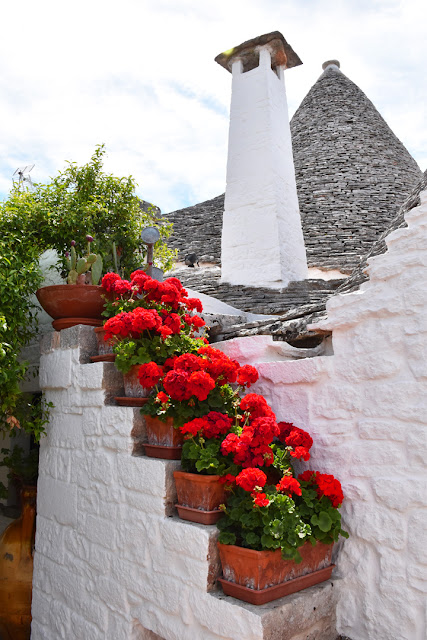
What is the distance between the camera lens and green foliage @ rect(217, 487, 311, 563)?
6.95ft

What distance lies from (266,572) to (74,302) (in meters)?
2.19

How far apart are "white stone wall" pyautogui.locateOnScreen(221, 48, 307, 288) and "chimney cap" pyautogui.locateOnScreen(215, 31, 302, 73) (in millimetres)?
120

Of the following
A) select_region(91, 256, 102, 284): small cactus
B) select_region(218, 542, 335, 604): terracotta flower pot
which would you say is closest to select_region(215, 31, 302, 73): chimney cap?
select_region(91, 256, 102, 284): small cactus

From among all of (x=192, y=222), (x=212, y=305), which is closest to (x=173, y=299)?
(x=212, y=305)

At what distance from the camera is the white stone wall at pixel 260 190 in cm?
729

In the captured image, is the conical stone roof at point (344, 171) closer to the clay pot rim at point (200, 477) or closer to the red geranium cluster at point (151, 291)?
the red geranium cluster at point (151, 291)

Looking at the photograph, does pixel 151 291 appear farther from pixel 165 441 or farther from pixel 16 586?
pixel 16 586

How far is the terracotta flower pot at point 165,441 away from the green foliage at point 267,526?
47 cm

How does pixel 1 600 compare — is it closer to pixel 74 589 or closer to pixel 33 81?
pixel 74 589

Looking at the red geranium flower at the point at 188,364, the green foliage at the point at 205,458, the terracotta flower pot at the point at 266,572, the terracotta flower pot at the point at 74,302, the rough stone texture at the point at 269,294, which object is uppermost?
the rough stone texture at the point at 269,294

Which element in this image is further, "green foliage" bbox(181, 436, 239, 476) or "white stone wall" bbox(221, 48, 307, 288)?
"white stone wall" bbox(221, 48, 307, 288)

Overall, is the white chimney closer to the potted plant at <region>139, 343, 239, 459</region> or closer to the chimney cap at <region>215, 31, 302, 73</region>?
the chimney cap at <region>215, 31, 302, 73</region>

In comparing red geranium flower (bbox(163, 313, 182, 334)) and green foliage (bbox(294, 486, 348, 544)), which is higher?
red geranium flower (bbox(163, 313, 182, 334))

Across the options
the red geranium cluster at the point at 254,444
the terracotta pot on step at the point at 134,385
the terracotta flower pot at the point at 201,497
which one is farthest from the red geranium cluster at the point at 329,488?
the terracotta pot on step at the point at 134,385
